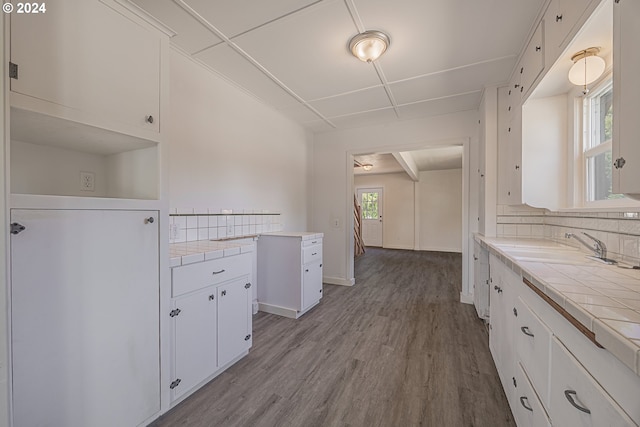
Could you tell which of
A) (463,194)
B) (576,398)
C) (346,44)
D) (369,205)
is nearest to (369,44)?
(346,44)

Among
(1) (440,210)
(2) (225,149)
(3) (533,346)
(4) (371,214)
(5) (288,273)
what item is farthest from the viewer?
(4) (371,214)

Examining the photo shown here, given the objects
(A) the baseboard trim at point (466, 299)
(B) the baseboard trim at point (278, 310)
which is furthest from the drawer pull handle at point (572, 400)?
(A) the baseboard trim at point (466, 299)

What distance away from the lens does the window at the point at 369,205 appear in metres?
8.45

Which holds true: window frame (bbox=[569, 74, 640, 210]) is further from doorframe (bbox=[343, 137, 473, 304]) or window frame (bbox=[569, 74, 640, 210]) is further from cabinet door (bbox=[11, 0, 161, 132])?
cabinet door (bbox=[11, 0, 161, 132])

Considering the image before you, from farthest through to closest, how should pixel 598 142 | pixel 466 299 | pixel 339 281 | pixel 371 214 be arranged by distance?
pixel 371 214 < pixel 339 281 < pixel 466 299 < pixel 598 142

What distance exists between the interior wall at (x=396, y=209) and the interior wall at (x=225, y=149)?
4686 millimetres

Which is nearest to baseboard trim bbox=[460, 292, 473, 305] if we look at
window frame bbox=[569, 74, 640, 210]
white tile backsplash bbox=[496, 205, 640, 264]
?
white tile backsplash bbox=[496, 205, 640, 264]

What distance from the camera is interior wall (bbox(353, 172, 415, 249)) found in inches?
315

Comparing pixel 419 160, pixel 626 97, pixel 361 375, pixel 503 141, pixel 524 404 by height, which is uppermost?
pixel 419 160

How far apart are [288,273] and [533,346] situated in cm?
218

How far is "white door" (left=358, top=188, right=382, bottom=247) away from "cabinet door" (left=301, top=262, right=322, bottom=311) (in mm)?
5554

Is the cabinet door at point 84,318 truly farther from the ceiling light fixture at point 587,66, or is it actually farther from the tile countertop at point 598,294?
the ceiling light fixture at point 587,66

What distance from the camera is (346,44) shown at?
2.04 meters

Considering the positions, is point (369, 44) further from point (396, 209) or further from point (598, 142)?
point (396, 209)
